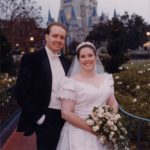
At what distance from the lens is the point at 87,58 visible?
10.3ft

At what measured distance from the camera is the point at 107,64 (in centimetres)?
2500

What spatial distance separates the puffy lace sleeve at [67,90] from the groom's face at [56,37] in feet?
1.02

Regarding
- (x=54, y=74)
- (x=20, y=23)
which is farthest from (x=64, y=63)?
(x=20, y=23)

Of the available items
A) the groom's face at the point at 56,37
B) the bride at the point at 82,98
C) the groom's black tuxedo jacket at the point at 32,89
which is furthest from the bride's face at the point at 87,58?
the groom's black tuxedo jacket at the point at 32,89

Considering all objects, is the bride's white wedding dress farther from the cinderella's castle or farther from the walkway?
the cinderella's castle

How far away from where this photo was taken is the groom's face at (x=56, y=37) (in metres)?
3.29

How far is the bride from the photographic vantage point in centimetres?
313

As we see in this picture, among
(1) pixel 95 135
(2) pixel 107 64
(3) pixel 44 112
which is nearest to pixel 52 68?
(3) pixel 44 112

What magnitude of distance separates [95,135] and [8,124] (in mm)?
5533

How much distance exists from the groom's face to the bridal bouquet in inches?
25.4

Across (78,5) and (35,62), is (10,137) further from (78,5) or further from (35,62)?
(78,5)

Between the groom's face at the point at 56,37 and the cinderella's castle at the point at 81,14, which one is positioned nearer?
the groom's face at the point at 56,37

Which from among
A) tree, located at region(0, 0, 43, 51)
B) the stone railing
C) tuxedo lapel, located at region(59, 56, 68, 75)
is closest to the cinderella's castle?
tree, located at region(0, 0, 43, 51)

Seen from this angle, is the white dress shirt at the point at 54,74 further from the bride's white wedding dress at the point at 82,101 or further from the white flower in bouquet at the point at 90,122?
the white flower in bouquet at the point at 90,122
